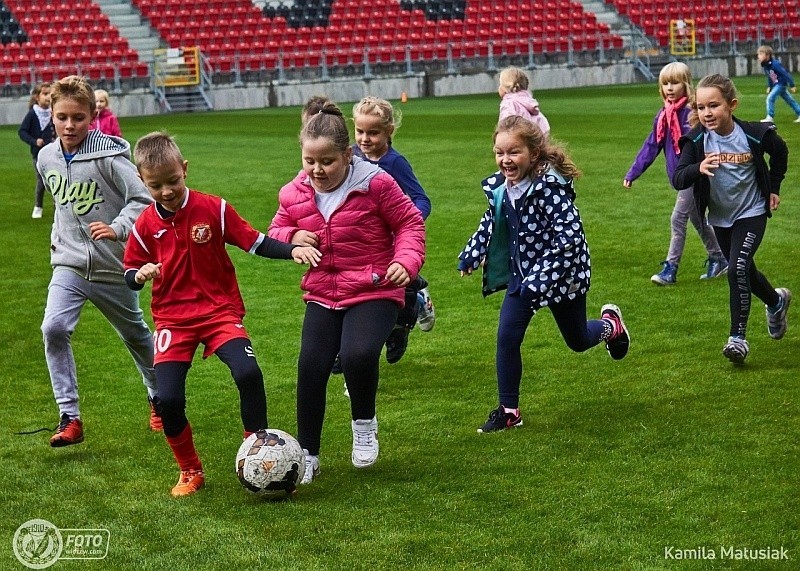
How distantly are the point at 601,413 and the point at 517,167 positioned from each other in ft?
4.57

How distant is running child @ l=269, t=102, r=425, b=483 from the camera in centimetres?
561

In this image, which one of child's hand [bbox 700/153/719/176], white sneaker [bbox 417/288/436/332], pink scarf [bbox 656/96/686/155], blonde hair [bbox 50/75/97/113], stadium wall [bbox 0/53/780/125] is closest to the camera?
blonde hair [bbox 50/75/97/113]

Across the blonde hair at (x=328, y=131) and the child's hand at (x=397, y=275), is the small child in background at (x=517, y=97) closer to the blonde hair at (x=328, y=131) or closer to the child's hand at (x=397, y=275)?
the blonde hair at (x=328, y=131)

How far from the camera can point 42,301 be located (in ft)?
35.1

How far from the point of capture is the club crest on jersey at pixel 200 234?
5492 millimetres

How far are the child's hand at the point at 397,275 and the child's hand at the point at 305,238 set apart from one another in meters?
0.37

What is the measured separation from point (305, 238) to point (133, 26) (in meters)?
34.4

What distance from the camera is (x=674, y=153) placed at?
32.4 feet

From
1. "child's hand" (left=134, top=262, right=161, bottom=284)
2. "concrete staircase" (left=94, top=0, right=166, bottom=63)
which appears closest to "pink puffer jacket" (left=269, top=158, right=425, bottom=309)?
"child's hand" (left=134, top=262, right=161, bottom=284)

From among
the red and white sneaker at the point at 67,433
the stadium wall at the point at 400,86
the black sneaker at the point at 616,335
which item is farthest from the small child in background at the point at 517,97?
the stadium wall at the point at 400,86

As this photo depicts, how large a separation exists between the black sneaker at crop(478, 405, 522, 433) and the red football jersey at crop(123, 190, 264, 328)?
4.97ft

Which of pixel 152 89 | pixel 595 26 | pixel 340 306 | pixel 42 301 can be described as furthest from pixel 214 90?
pixel 340 306

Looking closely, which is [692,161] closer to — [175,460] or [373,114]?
[373,114]

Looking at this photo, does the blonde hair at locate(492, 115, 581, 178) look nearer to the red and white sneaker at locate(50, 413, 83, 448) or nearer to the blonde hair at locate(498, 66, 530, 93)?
the red and white sneaker at locate(50, 413, 83, 448)
